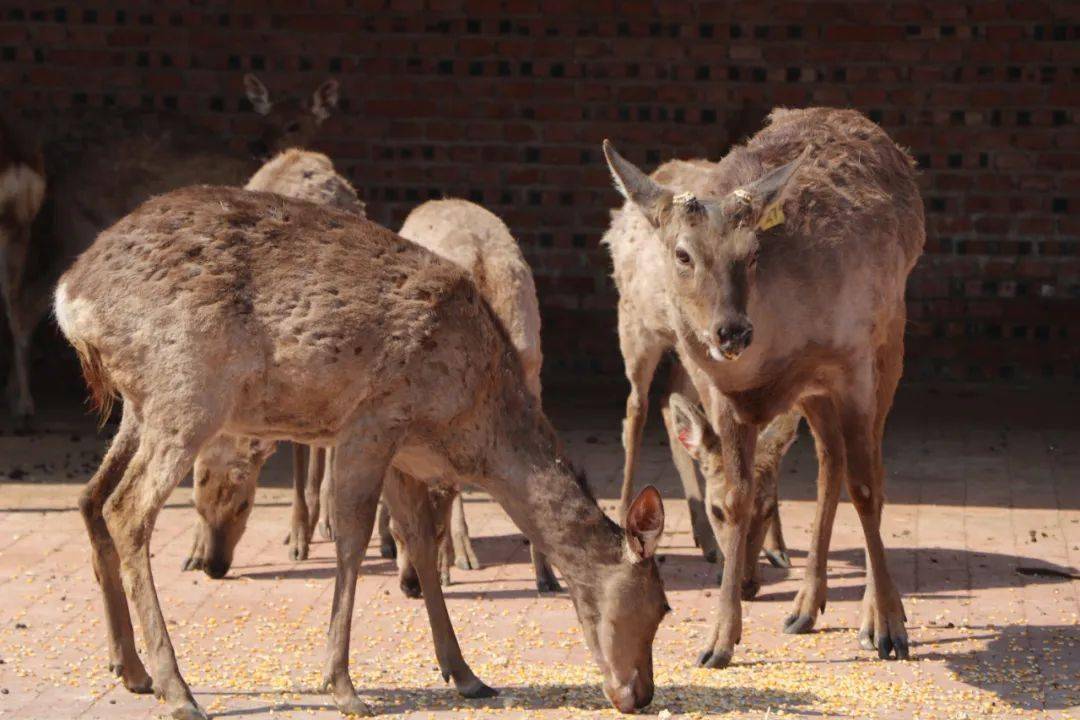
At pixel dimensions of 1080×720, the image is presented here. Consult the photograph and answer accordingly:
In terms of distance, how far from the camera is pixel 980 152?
13633mm

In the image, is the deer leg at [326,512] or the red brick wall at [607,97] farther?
the red brick wall at [607,97]

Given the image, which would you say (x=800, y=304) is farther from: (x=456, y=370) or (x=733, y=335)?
(x=456, y=370)

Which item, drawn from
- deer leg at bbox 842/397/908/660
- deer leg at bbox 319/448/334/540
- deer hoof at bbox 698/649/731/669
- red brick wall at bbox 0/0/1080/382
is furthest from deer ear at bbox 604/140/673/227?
red brick wall at bbox 0/0/1080/382

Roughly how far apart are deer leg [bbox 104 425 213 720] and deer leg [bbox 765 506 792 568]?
11.5 ft

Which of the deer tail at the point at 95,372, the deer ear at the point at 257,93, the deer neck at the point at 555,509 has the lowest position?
the deer neck at the point at 555,509

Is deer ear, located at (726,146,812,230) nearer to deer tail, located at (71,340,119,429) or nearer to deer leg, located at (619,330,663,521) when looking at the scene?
deer leg, located at (619,330,663,521)

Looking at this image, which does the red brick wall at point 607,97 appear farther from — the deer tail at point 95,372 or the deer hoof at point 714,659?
the deer tail at point 95,372

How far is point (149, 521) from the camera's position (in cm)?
661

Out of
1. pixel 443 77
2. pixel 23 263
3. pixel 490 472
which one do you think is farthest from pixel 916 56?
pixel 490 472

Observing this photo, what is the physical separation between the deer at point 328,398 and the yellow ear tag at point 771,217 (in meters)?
1.09

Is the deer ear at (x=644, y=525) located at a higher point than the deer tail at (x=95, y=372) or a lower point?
lower

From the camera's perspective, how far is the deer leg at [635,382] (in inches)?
373

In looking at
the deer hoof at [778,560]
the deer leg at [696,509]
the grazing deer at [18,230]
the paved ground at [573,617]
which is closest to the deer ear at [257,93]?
the grazing deer at [18,230]

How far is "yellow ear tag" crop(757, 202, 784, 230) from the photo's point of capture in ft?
23.3
